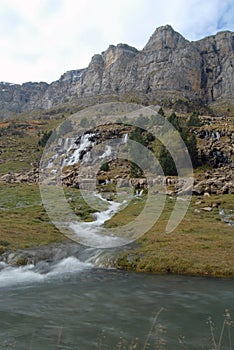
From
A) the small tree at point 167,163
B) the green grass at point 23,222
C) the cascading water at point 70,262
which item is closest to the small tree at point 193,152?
the small tree at point 167,163

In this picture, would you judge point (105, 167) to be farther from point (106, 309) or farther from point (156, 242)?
point (106, 309)

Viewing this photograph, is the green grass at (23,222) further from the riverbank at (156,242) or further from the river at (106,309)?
the river at (106,309)

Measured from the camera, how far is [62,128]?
16150cm

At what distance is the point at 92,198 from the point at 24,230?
28446mm

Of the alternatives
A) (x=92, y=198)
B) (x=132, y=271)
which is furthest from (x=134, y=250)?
(x=92, y=198)

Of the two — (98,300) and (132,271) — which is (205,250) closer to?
(132,271)

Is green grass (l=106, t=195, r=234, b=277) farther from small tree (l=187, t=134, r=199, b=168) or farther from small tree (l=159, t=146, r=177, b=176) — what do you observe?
small tree (l=187, t=134, r=199, b=168)

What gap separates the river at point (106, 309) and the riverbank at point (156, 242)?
2.39m

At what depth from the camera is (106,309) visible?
16.8 m

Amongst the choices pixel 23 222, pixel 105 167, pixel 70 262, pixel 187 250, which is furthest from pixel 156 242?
pixel 105 167

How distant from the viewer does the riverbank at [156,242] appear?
1076 inches

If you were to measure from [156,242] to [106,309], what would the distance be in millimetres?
18561

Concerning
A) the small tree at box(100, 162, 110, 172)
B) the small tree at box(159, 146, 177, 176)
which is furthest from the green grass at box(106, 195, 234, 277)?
the small tree at box(100, 162, 110, 172)

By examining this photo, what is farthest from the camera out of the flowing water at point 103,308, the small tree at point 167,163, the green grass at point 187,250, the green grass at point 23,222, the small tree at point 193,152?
the small tree at point 193,152
